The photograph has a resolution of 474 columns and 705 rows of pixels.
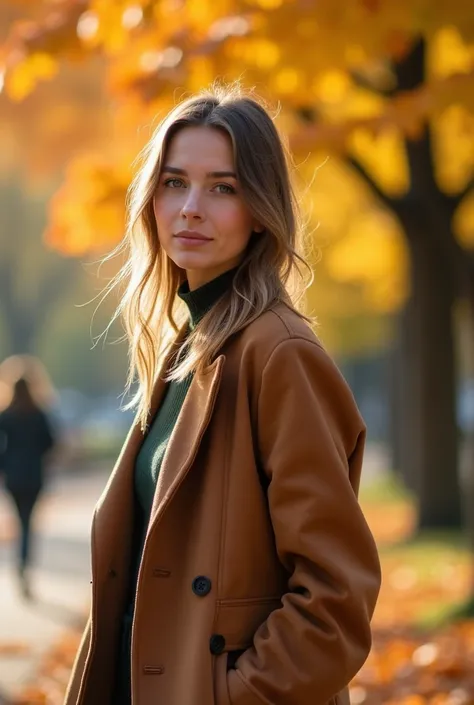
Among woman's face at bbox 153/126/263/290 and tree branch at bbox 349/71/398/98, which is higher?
woman's face at bbox 153/126/263/290

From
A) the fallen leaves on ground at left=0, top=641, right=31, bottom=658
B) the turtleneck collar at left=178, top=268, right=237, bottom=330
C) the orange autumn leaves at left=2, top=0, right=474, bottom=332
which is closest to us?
the turtleneck collar at left=178, top=268, right=237, bottom=330

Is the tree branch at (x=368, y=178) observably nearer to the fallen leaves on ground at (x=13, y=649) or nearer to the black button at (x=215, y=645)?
the fallen leaves on ground at (x=13, y=649)

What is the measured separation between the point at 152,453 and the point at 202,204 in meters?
0.59

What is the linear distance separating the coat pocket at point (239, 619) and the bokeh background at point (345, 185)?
3.96 feet

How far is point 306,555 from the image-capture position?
2502 mm

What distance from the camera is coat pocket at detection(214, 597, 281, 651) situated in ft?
8.30

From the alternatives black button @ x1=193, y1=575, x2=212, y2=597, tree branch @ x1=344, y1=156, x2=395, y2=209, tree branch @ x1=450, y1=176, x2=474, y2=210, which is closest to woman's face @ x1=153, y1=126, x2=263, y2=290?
black button @ x1=193, y1=575, x2=212, y2=597

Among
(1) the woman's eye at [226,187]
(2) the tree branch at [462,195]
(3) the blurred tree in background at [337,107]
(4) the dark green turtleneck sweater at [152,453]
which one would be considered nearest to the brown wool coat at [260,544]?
(4) the dark green turtleneck sweater at [152,453]

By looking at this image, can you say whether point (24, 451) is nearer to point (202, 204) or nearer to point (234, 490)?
point (202, 204)

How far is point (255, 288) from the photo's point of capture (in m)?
2.79

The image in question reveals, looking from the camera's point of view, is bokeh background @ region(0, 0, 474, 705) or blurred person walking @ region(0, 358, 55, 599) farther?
blurred person walking @ region(0, 358, 55, 599)

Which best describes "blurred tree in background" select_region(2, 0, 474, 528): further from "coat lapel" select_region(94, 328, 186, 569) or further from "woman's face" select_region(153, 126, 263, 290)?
"coat lapel" select_region(94, 328, 186, 569)

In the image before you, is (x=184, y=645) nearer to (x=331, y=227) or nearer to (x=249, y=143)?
(x=249, y=143)

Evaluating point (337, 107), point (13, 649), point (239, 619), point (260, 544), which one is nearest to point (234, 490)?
point (260, 544)
